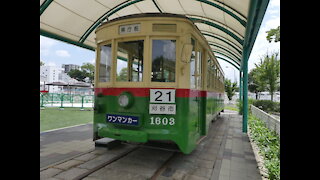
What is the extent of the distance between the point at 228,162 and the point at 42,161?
13.8 feet

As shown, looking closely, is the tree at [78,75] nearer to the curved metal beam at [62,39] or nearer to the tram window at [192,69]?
the curved metal beam at [62,39]

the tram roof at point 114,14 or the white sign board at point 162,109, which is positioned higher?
the tram roof at point 114,14

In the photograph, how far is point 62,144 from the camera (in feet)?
19.4

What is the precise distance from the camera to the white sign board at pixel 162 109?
154 inches

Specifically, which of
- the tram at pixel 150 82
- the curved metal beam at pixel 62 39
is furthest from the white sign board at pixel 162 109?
the curved metal beam at pixel 62 39

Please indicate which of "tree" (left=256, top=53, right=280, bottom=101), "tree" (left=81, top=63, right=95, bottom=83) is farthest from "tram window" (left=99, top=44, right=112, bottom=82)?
"tree" (left=81, top=63, right=95, bottom=83)

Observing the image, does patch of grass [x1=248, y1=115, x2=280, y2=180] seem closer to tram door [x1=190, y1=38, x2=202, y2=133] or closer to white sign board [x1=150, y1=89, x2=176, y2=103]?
tram door [x1=190, y1=38, x2=202, y2=133]

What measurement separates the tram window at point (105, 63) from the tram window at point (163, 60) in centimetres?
107

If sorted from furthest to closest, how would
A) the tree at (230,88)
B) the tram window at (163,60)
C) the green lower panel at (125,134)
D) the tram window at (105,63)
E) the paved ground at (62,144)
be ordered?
1. the tree at (230,88)
2. the paved ground at (62,144)
3. the tram window at (105,63)
4. the tram window at (163,60)
5. the green lower panel at (125,134)
